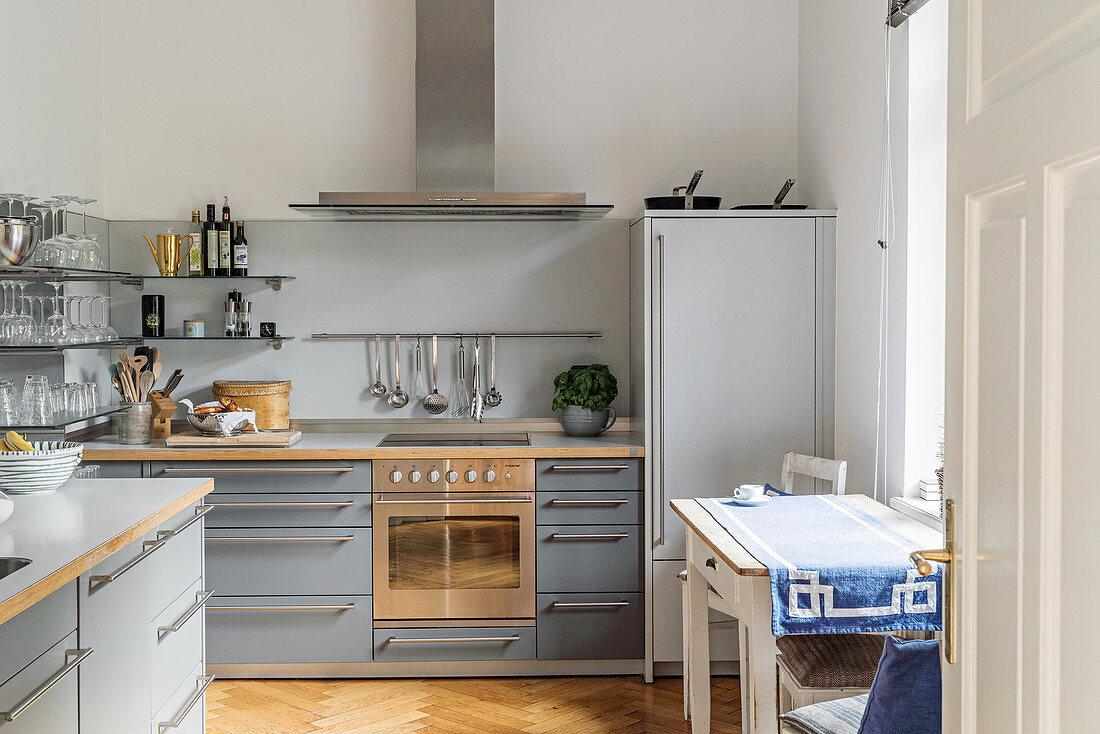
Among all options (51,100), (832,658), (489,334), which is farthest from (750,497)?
(51,100)

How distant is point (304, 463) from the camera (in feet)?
11.3

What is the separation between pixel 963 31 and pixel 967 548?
2.14 ft

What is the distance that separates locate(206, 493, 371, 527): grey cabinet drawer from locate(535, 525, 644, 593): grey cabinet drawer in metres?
0.71

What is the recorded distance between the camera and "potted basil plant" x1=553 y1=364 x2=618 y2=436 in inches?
147

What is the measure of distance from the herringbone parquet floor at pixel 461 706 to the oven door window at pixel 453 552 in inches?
15.1

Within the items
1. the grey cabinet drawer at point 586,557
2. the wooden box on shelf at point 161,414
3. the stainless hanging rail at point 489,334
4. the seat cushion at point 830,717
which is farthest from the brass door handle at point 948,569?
the wooden box on shelf at point 161,414

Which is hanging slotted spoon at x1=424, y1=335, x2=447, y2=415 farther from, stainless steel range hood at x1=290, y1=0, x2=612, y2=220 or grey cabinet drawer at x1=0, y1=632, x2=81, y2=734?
grey cabinet drawer at x1=0, y1=632, x2=81, y2=734

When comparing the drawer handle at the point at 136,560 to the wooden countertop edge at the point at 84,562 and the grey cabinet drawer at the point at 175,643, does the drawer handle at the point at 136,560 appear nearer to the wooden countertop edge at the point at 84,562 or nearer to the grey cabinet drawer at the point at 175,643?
the wooden countertop edge at the point at 84,562

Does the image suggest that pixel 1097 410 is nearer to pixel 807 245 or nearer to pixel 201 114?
pixel 807 245

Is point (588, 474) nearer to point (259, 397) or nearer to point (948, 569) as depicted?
point (259, 397)

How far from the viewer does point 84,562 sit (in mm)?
1745

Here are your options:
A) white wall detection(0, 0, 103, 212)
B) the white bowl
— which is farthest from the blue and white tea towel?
white wall detection(0, 0, 103, 212)

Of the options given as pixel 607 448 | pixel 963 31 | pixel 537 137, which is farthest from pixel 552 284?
pixel 963 31

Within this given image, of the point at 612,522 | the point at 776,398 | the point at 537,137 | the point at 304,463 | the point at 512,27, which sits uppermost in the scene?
the point at 512,27
